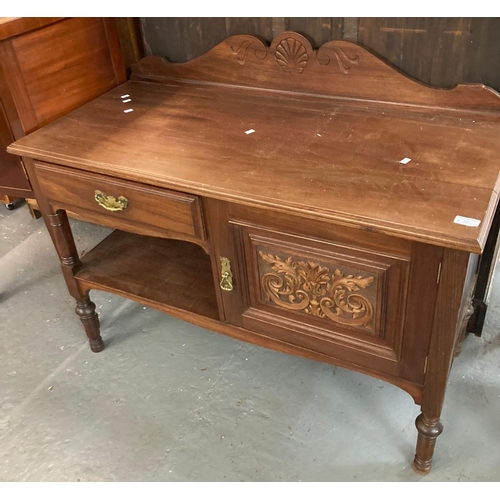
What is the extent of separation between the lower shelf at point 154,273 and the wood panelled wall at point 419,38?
0.66 m

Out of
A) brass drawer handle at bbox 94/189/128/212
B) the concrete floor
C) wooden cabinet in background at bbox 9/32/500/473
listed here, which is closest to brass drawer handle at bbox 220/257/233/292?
wooden cabinet in background at bbox 9/32/500/473

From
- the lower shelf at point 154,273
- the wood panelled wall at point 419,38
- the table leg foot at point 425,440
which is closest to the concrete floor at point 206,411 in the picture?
the table leg foot at point 425,440

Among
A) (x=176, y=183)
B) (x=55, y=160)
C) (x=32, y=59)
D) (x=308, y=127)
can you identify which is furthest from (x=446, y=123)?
(x=32, y=59)

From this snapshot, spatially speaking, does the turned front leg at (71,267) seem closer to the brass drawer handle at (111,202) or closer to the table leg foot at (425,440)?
the brass drawer handle at (111,202)

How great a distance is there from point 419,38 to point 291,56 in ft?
1.06

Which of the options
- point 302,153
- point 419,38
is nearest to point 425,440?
point 302,153

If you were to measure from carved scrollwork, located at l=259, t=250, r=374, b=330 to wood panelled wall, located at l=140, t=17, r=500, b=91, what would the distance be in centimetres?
60

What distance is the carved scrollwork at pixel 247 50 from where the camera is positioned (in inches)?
57.6

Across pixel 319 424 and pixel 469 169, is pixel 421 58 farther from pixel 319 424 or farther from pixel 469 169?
pixel 319 424

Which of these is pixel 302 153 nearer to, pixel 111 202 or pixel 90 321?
pixel 111 202

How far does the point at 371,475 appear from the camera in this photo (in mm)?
1360

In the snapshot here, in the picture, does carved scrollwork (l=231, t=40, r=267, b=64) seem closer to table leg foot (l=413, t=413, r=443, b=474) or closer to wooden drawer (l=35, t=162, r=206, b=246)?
wooden drawer (l=35, t=162, r=206, b=246)

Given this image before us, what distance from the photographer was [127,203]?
129 centimetres

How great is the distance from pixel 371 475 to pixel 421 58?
104 cm
